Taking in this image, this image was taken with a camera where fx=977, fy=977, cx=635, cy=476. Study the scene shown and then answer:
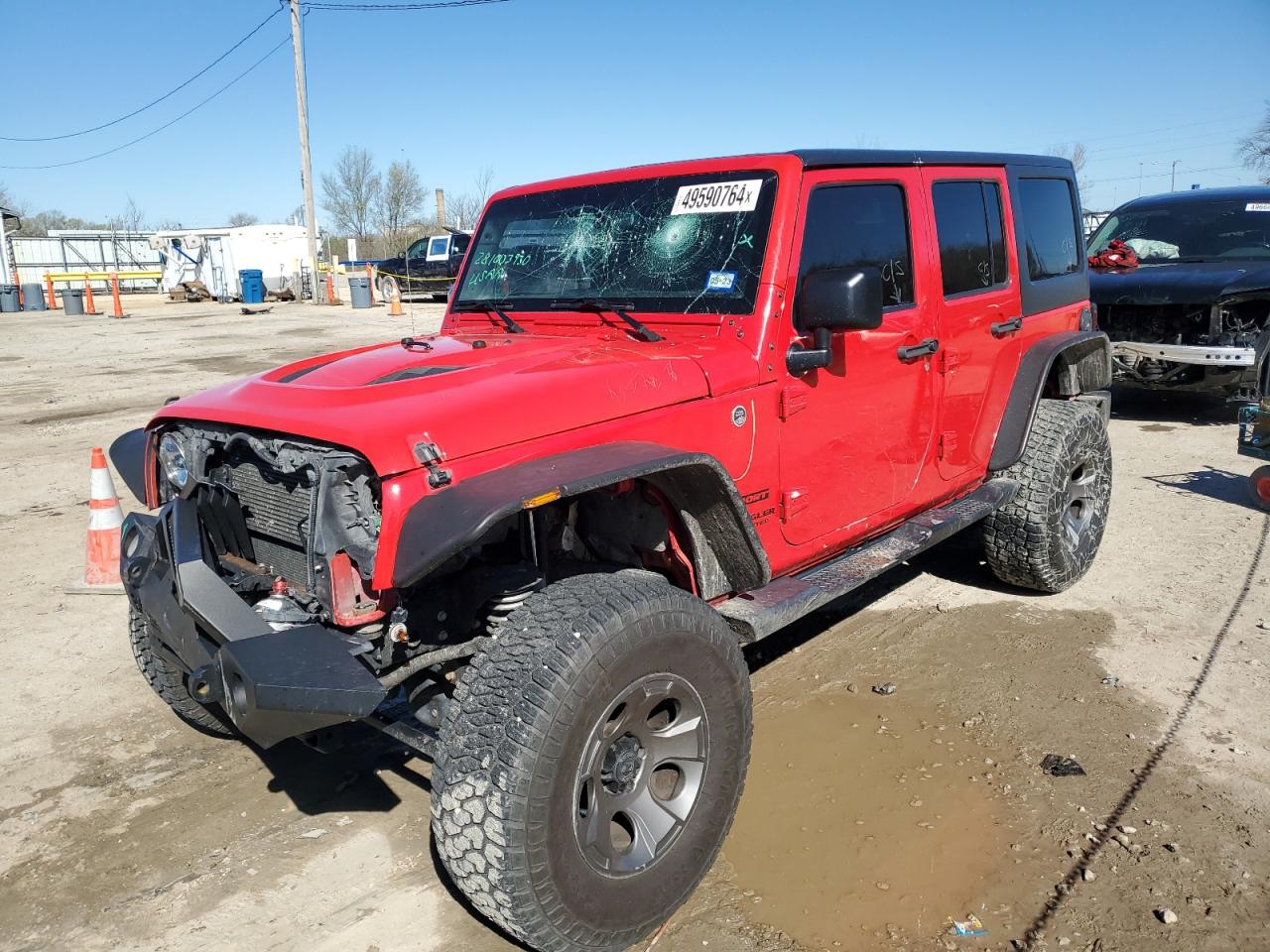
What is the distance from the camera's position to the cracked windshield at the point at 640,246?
3.35 meters

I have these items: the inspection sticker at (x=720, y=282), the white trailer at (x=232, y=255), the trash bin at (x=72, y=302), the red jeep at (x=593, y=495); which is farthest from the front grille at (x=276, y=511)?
the white trailer at (x=232, y=255)

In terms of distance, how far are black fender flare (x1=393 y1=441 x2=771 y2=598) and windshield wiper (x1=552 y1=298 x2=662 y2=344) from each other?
649mm

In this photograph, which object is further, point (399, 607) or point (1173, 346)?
point (1173, 346)

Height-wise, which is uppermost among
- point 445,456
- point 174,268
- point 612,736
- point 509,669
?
point 174,268

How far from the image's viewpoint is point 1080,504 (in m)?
5.15

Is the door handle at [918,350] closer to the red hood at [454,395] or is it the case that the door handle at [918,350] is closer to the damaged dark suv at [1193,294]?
the red hood at [454,395]

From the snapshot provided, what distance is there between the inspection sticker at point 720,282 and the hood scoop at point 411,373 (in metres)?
0.91

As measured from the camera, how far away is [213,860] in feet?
10.1

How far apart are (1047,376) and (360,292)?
76.7ft

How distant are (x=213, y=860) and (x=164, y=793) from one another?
523mm

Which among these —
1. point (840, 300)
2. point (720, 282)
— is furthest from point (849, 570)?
point (720, 282)

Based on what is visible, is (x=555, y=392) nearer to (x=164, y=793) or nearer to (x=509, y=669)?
(x=509, y=669)

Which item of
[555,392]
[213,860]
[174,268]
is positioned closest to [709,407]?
[555,392]

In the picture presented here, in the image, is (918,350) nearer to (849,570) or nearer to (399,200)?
(849,570)
